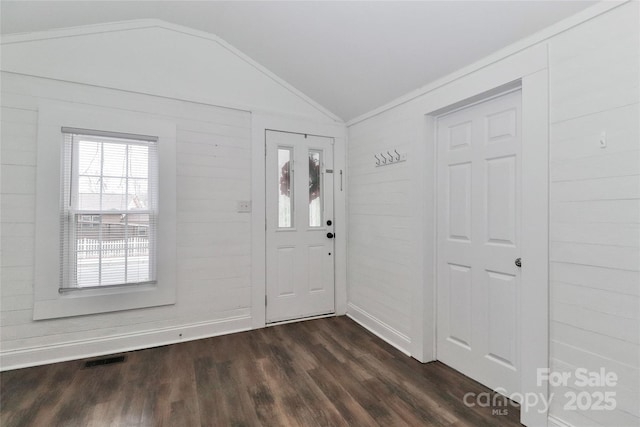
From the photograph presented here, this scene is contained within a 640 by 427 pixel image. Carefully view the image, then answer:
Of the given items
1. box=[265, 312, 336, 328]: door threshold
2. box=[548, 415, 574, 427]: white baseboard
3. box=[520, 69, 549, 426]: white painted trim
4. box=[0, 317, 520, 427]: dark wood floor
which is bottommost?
box=[0, 317, 520, 427]: dark wood floor

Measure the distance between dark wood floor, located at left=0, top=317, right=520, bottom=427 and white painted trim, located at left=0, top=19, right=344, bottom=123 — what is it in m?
Answer: 2.57

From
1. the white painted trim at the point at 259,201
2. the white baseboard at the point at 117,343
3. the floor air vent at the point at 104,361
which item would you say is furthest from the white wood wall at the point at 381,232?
the floor air vent at the point at 104,361

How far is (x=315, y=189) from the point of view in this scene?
11.8 feet

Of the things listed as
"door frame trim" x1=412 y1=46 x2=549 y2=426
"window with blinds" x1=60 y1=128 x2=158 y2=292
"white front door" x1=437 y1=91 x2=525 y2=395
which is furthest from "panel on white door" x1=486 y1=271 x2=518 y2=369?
"window with blinds" x1=60 y1=128 x2=158 y2=292

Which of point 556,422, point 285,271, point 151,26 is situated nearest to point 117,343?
point 285,271

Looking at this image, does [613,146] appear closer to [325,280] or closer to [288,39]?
[288,39]

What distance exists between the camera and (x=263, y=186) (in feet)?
10.9

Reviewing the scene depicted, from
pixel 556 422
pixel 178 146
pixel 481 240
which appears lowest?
pixel 556 422

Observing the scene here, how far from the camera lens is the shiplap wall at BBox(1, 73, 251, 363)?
242 cm

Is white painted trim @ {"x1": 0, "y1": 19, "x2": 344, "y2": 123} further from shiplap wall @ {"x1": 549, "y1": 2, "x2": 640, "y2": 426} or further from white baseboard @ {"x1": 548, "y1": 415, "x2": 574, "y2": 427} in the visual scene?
white baseboard @ {"x1": 548, "y1": 415, "x2": 574, "y2": 427}

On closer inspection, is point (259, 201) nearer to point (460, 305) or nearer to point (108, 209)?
point (108, 209)

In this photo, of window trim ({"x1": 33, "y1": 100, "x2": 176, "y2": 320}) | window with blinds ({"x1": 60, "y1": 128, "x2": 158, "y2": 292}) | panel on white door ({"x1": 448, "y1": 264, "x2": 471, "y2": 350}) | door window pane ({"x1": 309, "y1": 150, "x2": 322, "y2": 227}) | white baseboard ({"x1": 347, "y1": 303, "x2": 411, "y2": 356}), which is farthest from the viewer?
door window pane ({"x1": 309, "y1": 150, "x2": 322, "y2": 227})

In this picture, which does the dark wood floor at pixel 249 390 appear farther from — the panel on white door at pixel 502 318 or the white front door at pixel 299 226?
the white front door at pixel 299 226

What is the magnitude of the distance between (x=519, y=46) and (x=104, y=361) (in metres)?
3.96
